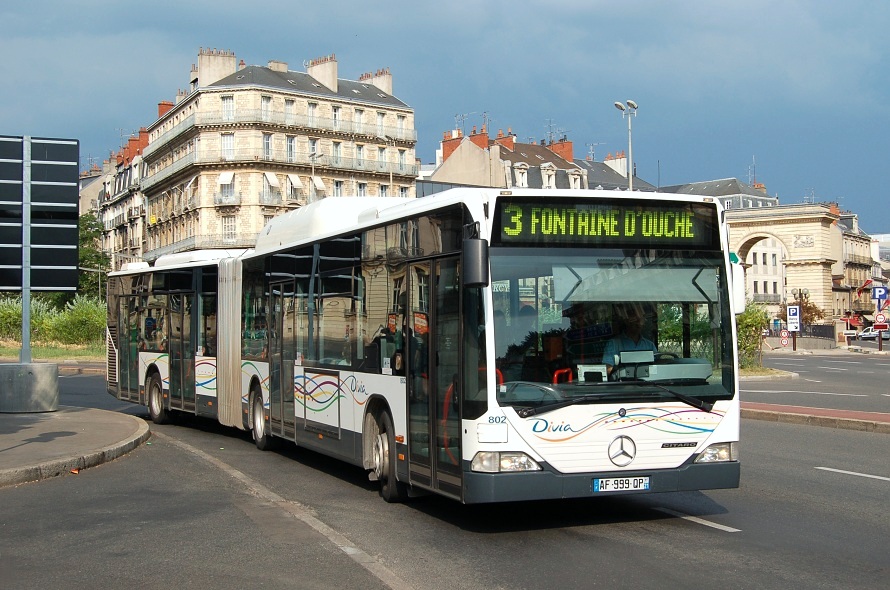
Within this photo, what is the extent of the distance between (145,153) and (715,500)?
310ft

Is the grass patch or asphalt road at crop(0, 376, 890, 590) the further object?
the grass patch

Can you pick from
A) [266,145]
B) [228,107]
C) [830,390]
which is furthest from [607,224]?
[228,107]

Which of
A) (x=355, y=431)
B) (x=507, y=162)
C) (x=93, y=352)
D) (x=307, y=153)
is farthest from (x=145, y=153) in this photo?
(x=355, y=431)

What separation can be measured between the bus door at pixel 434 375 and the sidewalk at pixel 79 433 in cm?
512

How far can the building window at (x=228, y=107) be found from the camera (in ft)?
275

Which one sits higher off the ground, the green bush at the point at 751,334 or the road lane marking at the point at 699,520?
the green bush at the point at 751,334

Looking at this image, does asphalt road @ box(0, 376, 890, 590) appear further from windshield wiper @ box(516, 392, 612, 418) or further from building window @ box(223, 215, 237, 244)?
building window @ box(223, 215, 237, 244)

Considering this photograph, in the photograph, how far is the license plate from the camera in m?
8.91

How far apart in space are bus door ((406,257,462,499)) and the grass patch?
146ft

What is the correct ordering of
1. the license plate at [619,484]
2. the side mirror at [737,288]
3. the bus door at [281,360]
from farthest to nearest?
the bus door at [281,360]
the side mirror at [737,288]
the license plate at [619,484]

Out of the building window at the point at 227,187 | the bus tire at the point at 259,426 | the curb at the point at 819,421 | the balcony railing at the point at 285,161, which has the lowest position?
the curb at the point at 819,421

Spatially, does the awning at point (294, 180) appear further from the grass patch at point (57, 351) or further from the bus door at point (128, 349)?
the bus door at point (128, 349)

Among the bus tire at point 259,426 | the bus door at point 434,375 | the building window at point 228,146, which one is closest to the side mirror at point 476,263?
the bus door at point 434,375

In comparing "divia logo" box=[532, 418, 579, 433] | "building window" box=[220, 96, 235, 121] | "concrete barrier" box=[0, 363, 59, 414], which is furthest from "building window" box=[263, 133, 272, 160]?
"divia logo" box=[532, 418, 579, 433]
